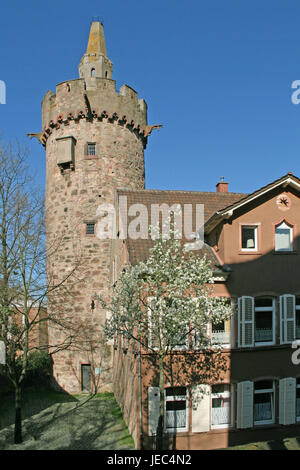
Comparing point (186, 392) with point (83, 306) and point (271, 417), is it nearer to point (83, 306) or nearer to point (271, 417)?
point (271, 417)

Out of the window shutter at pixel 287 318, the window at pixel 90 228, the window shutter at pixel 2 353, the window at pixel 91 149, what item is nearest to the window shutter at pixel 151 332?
the window shutter at pixel 287 318

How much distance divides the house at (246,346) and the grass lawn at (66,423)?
83 cm

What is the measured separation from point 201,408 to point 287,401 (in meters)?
3.00

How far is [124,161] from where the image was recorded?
20.6m

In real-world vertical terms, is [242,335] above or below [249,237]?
below

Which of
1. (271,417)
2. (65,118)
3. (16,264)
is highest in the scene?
(65,118)

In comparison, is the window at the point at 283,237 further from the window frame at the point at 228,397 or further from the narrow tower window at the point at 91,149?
the narrow tower window at the point at 91,149

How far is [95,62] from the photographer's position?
22.0 meters

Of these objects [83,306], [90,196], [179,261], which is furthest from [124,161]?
[179,261]

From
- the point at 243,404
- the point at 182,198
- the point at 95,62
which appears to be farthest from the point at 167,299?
the point at 95,62

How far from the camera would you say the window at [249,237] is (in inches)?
537

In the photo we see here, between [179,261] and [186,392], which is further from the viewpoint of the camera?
[186,392]

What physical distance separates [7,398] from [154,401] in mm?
9596

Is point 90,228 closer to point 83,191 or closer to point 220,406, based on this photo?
point 83,191
